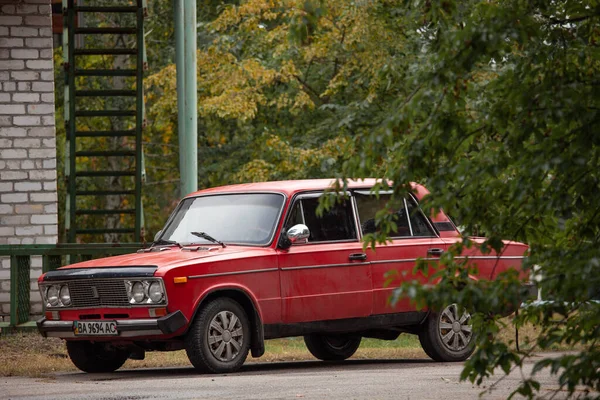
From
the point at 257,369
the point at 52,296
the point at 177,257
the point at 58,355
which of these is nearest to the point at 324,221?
the point at 257,369

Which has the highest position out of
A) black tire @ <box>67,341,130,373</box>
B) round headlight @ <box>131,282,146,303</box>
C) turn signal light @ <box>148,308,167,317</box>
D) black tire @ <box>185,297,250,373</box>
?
round headlight @ <box>131,282,146,303</box>

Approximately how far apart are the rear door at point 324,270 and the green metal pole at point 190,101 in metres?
5.60

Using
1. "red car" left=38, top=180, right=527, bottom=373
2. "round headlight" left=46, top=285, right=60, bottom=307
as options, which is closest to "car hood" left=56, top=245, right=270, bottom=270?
"red car" left=38, top=180, right=527, bottom=373

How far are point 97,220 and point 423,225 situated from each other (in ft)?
89.2

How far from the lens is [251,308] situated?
11.8 metres

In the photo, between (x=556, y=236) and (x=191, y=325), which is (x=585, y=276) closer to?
(x=556, y=236)

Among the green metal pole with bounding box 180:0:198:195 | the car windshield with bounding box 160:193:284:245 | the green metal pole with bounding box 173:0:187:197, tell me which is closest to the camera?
the car windshield with bounding box 160:193:284:245

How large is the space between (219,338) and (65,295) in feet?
4.86

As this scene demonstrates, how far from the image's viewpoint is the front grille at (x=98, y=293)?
11352 millimetres

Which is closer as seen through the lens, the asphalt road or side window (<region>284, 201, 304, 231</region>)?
the asphalt road

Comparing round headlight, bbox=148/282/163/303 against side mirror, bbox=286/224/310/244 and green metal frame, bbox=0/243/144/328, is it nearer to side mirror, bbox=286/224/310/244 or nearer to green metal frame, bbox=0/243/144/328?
side mirror, bbox=286/224/310/244

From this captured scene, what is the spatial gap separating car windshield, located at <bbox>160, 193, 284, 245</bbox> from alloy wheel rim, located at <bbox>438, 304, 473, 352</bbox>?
208 cm

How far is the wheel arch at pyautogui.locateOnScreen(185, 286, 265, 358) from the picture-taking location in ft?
37.8

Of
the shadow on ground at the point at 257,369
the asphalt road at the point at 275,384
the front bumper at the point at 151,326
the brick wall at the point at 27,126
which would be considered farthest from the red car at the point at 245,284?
the brick wall at the point at 27,126
